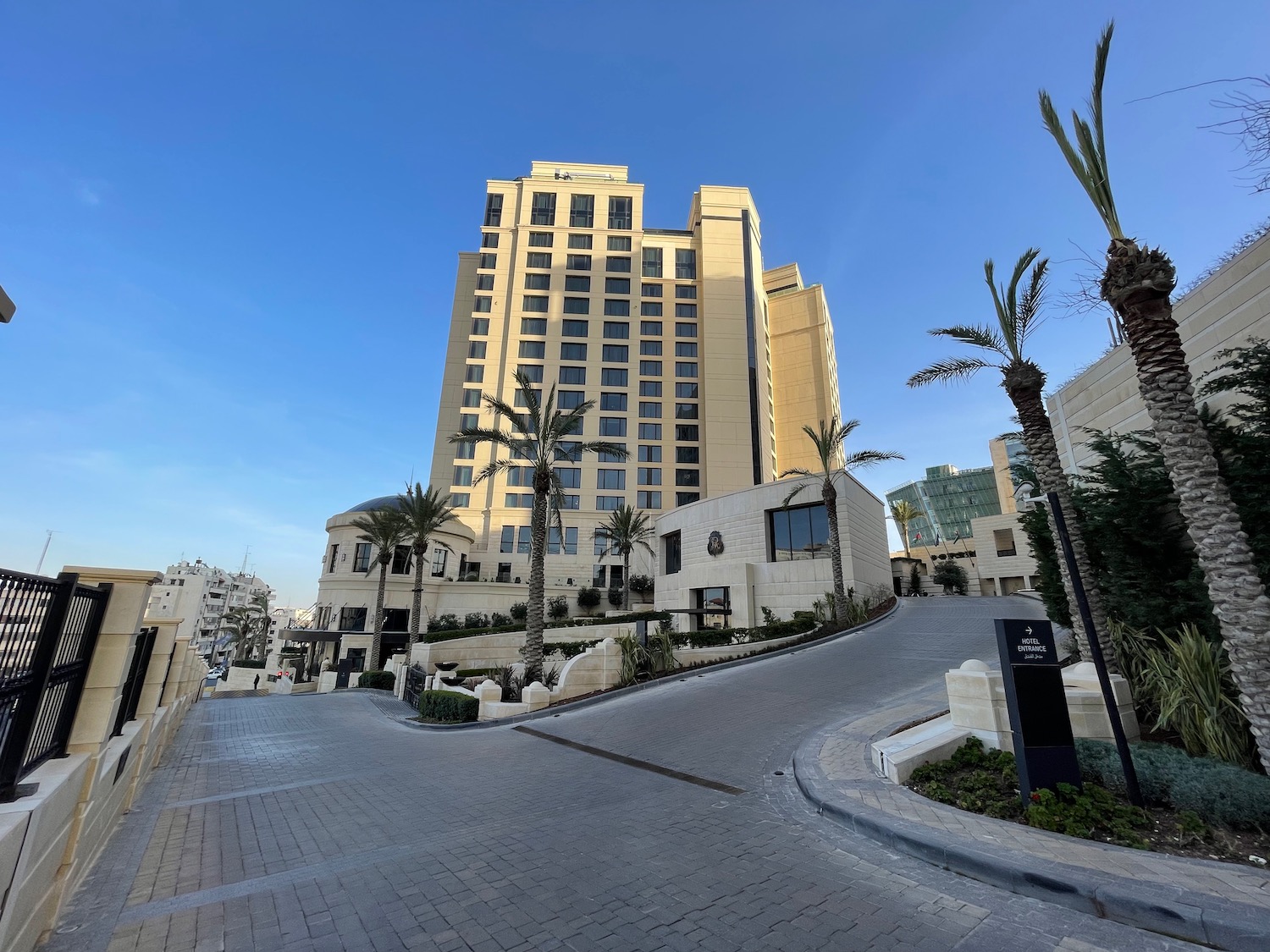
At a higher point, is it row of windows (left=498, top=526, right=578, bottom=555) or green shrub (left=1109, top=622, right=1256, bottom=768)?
row of windows (left=498, top=526, right=578, bottom=555)

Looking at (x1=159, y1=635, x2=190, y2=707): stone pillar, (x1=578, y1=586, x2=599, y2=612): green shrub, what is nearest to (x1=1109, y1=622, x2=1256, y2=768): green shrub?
(x1=159, y1=635, x2=190, y2=707): stone pillar

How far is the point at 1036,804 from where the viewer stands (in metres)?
5.32

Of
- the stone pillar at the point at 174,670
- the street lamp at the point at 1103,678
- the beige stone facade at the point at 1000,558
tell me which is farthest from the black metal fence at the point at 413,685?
the beige stone facade at the point at 1000,558

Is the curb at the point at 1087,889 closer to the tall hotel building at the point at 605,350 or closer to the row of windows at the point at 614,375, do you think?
the tall hotel building at the point at 605,350

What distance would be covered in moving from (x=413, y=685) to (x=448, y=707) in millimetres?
5819

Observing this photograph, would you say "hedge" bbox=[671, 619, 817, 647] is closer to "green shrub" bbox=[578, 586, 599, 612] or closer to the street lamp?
the street lamp

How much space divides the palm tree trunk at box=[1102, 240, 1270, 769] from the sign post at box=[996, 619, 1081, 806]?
1.56m

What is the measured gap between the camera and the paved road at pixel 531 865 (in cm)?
371

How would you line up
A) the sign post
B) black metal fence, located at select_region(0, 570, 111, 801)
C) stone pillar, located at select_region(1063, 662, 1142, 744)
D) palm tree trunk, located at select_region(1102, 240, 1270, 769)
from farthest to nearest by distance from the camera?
stone pillar, located at select_region(1063, 662, 1142, 744), the sign post, palm tree trunk, located at select_region(1102, 240, 1270, 769), black metal fence, located at select_region(0, 570, 111, 801)

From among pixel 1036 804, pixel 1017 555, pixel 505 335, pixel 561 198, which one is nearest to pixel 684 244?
pixel 561 198

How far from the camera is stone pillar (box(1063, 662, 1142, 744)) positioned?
6.98 m

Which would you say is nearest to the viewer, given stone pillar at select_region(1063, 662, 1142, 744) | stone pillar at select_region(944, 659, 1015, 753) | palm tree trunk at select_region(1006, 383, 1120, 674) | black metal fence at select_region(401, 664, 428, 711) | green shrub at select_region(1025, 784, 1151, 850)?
green shrub at select_region(1025, 784, 1151, 850)

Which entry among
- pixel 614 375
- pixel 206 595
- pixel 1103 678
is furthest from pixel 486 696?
pixel 206 595

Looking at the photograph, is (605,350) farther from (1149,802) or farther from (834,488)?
(1149,802)
